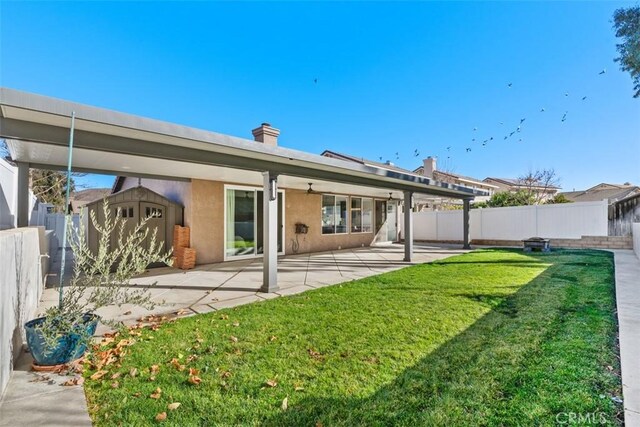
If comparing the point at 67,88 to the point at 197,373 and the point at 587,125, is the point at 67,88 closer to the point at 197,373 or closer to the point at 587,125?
the point at 197,373

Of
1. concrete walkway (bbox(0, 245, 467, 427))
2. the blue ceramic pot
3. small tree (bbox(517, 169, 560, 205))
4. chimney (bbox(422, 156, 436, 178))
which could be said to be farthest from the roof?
small tree (bbox(517, 169, 560, 205))

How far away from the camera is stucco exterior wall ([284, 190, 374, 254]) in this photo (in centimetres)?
1080

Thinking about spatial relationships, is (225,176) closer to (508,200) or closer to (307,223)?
(307,223)

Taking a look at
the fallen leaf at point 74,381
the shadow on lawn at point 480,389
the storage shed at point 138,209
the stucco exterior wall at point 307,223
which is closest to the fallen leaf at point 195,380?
the shadow on lawn at point 480,389

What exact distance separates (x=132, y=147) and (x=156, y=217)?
4828 millimetres

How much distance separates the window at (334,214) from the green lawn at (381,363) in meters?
7.42

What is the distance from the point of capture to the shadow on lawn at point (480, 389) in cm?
197

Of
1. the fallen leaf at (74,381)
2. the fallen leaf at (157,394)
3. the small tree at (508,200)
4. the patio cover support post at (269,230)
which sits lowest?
the fallen leaf at (74,381)

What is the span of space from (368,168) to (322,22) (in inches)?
245

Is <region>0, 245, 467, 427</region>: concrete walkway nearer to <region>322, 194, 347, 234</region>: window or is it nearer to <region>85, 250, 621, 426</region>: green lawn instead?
<region>85, 250, 621, 426</region>: green lawn

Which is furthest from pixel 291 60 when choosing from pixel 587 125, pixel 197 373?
pixel 587 125

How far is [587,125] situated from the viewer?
14.4 meters

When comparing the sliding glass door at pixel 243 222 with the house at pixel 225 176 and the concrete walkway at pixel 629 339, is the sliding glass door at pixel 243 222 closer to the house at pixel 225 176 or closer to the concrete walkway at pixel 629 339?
the house at pixel 225 176

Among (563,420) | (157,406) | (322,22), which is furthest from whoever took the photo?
(322,22)
